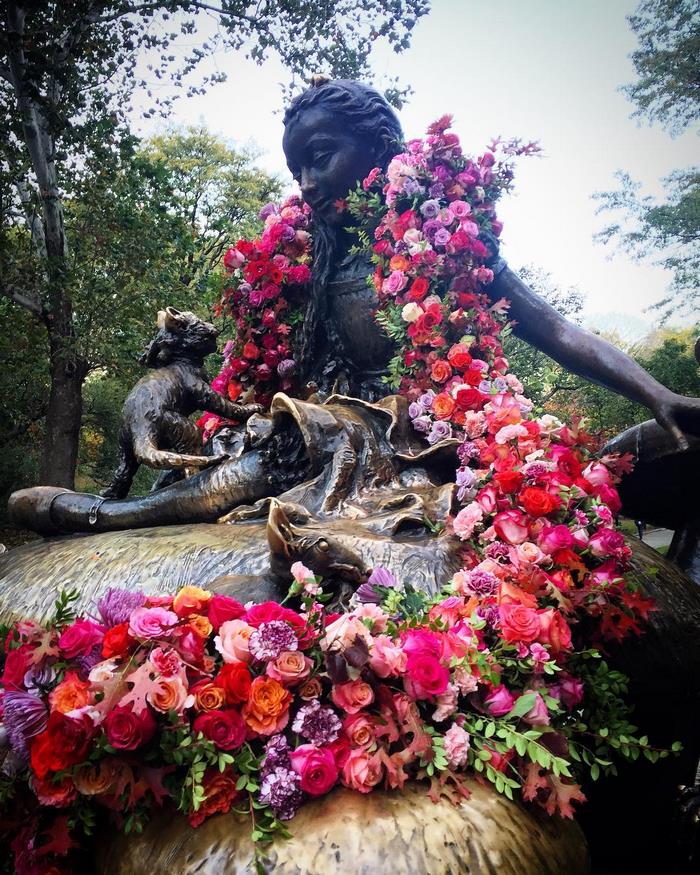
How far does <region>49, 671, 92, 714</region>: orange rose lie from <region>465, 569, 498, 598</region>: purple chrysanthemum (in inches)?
42.8

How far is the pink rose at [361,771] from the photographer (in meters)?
1.43

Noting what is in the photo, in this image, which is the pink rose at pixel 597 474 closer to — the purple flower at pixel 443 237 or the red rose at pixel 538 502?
the red rose at pixel 538 502

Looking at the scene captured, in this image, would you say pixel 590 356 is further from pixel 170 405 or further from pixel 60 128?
pixel 60 128

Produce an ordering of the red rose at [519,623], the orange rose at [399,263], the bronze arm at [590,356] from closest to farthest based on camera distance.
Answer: the red rose at [519,623] < the bronze arm at [590,356] < the orange rose at [399,263]

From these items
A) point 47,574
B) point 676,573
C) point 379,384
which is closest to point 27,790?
point 47,574

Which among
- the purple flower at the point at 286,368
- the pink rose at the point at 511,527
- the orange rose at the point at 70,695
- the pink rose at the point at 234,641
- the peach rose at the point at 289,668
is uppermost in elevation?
the purple flower at the point at 286,368

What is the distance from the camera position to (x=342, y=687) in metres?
1.58

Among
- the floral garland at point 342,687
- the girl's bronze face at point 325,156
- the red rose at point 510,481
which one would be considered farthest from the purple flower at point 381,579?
the girl's bronze face at point 325,156

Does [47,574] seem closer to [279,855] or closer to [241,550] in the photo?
[241,550]

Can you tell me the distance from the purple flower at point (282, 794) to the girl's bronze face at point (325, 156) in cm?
333

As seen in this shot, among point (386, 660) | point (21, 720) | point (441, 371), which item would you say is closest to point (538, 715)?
point (386, 660)

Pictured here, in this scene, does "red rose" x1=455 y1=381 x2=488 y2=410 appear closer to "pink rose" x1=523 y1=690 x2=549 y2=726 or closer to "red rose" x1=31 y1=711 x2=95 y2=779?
"pink rose" x1=523 y1=690 x2=549 y2=726

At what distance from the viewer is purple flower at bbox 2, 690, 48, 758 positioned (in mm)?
1500

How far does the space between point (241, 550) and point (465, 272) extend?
2.11 m
